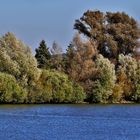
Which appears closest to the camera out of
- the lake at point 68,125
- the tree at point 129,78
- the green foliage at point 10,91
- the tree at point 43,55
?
the lake at point 68,125

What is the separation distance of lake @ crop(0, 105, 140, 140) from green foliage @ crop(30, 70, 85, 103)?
17.0 m

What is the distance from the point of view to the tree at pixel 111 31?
101250 mm

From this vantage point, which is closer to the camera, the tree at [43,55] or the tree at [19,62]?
the tree at [19,62]

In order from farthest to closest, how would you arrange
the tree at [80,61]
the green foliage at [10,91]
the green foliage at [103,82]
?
1. the tree at [80,61]
2. the green foliage at [103,82]
3. the green foliage at [10,91]

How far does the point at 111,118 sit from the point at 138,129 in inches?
472

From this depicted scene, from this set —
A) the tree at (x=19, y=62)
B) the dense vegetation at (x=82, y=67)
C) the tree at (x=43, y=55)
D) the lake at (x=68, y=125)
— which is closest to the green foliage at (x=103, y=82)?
the dense vegetation at (x=82, y=67)

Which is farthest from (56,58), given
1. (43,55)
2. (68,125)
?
(68,125)

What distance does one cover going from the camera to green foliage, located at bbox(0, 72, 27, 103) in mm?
80625

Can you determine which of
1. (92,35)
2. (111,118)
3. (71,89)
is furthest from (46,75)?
(111,118)

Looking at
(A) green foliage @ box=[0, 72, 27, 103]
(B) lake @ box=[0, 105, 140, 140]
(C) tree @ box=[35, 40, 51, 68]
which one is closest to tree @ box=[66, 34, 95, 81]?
(C) tree @ box=[35, 40, 51, 68]

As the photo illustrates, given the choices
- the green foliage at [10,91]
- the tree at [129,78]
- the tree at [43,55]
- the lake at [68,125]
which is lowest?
the lake at [68,125]

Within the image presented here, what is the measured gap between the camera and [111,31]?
102250 millimetres

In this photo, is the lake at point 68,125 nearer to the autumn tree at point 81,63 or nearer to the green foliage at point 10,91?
the green foliage at point 10,91

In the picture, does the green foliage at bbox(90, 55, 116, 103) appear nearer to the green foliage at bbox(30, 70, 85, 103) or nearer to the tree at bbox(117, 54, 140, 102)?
the green foliage at bbox(30, 70, 85, 103)
